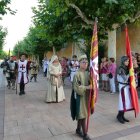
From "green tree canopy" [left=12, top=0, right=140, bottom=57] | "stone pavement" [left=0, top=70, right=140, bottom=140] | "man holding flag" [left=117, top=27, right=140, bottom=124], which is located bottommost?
"stone pavement" [left=0, top=70, right=140, bottom=140]

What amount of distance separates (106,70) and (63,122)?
23.8 feet

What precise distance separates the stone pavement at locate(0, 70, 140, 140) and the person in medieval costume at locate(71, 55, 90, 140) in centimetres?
47

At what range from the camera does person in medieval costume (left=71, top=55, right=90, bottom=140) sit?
21.6 ft

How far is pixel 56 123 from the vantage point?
8.23 metres

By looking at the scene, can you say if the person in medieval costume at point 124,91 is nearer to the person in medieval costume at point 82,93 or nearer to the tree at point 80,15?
the person in medieval costume at point 82,93

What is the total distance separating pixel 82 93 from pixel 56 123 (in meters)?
1.96

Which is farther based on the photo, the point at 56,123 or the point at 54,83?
the point at 54,83

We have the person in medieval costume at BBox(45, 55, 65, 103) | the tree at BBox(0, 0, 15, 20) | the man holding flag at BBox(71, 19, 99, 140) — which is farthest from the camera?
the tree at BBox(0, 0, 15, 20)

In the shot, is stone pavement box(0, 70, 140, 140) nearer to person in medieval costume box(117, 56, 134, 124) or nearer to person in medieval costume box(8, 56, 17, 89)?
person in medieval costume box(117, 56, 134, 124)

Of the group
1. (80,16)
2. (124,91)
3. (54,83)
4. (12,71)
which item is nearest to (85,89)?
(124,91)

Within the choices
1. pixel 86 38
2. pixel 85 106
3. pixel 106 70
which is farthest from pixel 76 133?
pixel 86 38

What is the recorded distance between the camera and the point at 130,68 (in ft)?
25.9

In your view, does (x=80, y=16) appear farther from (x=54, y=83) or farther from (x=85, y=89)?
(x=85, y=89)

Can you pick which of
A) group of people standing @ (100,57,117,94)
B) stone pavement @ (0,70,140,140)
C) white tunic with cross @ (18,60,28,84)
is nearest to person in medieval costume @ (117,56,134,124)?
stone pavement @ (0,70,140,140)
